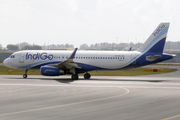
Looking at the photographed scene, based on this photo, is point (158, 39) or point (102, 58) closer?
point (158, 39)

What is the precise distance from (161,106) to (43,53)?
24.5 metres

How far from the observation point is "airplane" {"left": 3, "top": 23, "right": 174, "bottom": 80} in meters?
38.0

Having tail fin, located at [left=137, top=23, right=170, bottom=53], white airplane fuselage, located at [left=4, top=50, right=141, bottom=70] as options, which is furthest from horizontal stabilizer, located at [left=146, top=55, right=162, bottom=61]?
white airplane fuselage, located at [left=4, top=50, right=141, bottom=70]

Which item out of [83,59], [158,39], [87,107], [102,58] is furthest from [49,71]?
[87,107]

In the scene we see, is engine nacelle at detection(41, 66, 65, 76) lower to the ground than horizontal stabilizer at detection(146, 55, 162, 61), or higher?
lower

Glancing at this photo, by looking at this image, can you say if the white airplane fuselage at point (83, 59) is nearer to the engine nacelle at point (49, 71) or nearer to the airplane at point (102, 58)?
the airplane at point (102, 58)

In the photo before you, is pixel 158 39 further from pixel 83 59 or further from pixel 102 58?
pixel 83 59

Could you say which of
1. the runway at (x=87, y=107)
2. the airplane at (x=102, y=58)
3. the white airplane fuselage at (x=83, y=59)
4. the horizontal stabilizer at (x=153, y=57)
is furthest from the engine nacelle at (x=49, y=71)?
the runway at (x=87, y=107)

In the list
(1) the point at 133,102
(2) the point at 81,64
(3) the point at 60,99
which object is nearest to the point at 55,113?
(3) the point at 60,99

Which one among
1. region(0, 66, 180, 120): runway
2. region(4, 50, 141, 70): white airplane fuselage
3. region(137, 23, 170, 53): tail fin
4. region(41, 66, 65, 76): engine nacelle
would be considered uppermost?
region(137, 23, 170, 53): tail fin

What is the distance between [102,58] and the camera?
127ft

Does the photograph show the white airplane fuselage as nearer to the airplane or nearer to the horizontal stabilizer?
the airplane

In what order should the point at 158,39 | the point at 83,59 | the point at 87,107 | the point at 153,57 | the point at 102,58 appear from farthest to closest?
the point at 83,59
the point at 102,58
the point at 158,39
the point at 153,57
the point at 87,107

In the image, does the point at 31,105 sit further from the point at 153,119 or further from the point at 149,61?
the point at 149,61
